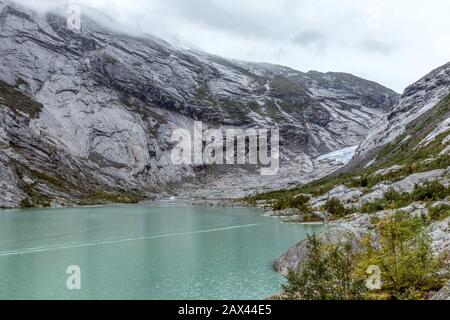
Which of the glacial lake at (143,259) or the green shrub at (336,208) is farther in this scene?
the green shrub at (336,208)

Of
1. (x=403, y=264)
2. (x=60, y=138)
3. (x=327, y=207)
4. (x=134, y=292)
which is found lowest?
(x=134, y=292)

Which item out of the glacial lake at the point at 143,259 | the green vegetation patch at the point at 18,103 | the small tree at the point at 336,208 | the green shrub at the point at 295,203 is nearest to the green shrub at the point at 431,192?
the small tree at the point at 336,208

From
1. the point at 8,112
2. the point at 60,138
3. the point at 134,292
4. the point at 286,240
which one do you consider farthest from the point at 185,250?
the point at 60,138

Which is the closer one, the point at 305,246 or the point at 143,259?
the point at 305,246

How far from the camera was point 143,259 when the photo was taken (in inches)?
1976

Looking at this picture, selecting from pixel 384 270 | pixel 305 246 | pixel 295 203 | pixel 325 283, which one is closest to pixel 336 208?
pixel 295 203

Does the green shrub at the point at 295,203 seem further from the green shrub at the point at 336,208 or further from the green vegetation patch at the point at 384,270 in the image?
the green vegetation patch at the point at 384,270

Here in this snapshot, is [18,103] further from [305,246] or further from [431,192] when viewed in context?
[305,246]

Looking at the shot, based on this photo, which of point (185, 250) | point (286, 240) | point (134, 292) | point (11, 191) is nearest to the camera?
point (134, 292)

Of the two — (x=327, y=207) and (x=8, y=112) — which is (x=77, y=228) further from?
(x=8, y=112)

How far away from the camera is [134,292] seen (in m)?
36.2

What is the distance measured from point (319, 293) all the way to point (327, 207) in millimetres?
69168

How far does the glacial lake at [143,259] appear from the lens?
37000 mm

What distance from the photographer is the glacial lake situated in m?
37.0
